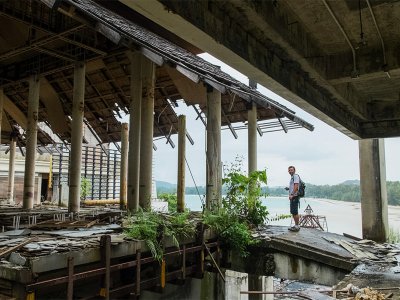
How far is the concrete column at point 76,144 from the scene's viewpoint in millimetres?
11938

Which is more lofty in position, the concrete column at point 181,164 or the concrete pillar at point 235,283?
the concrete column at point 181,164

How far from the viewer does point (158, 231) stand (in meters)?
7.65

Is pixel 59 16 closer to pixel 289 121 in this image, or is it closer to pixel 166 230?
pixel 166 230

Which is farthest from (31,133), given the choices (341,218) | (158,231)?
(341,218)

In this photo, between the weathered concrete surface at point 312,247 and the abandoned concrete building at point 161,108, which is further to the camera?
the weathered concrete surface at point 312,247

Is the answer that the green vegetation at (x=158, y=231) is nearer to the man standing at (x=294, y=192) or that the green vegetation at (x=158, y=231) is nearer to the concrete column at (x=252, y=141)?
the man standing at (x=294, y=192)

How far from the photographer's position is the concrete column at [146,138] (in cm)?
1162

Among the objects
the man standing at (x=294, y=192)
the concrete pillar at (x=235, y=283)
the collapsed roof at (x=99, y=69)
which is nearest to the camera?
the concrete pillar at (x=235, y=283)

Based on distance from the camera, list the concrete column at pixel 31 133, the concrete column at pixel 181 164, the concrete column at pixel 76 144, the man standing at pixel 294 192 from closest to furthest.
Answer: the concrete column at pixel 76 144, the man standing at pixel 294 192, the concrete column at pixel 181 164, the concrete column at pixel 31 133

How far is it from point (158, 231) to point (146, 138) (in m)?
4.76

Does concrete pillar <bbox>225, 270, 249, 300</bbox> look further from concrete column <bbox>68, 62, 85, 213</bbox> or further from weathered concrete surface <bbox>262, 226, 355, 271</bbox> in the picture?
concrete column <bbox>68, 62, 85, 213</bbox>

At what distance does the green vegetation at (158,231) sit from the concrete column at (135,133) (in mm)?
2826

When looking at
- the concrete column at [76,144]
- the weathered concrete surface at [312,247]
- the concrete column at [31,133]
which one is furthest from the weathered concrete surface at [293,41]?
the concrete column at [31,133]

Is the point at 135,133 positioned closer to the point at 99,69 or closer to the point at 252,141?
the point at 252,141
